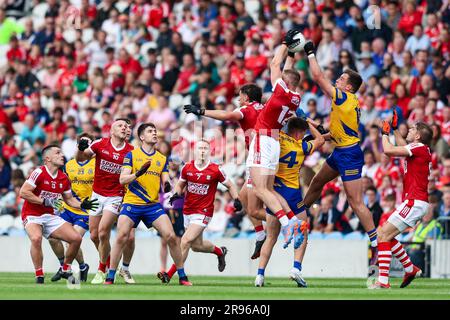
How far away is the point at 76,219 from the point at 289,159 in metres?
4.45

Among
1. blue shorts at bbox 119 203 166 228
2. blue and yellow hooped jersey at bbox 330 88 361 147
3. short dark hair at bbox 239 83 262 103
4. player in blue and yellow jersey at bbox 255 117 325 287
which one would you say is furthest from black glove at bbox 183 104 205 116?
blue and yellow hooped jersey at bbox 330 88 361 147

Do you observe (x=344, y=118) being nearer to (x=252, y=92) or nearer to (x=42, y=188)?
(x=252, y=92)

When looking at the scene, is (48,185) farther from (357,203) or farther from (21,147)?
(21,147)

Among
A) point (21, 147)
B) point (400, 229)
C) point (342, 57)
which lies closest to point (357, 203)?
point (400, 229)

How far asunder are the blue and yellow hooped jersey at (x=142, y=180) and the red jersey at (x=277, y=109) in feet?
5.99

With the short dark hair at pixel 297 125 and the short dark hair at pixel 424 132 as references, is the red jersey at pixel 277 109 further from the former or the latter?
the short dark hair at pixel 424 132

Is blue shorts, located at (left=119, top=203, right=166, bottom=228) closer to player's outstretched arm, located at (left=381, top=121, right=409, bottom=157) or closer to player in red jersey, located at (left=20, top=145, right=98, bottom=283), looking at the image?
player in red jersey, located at (left=20, top=145, right=98, bottom=283)

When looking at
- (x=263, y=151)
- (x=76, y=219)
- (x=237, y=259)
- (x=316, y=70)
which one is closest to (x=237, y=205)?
(x=263, y=151)

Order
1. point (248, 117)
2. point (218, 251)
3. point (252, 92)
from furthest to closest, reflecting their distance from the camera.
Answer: point (218, 251) → point (252, 92) → point (248, 117)

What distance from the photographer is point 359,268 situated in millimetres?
23219

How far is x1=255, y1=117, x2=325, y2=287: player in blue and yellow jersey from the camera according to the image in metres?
18.0

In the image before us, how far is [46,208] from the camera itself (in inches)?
742

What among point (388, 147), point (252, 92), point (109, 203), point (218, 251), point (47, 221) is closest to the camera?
point (388, 147)

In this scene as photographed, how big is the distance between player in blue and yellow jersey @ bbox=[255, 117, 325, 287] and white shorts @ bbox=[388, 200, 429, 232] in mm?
1362
